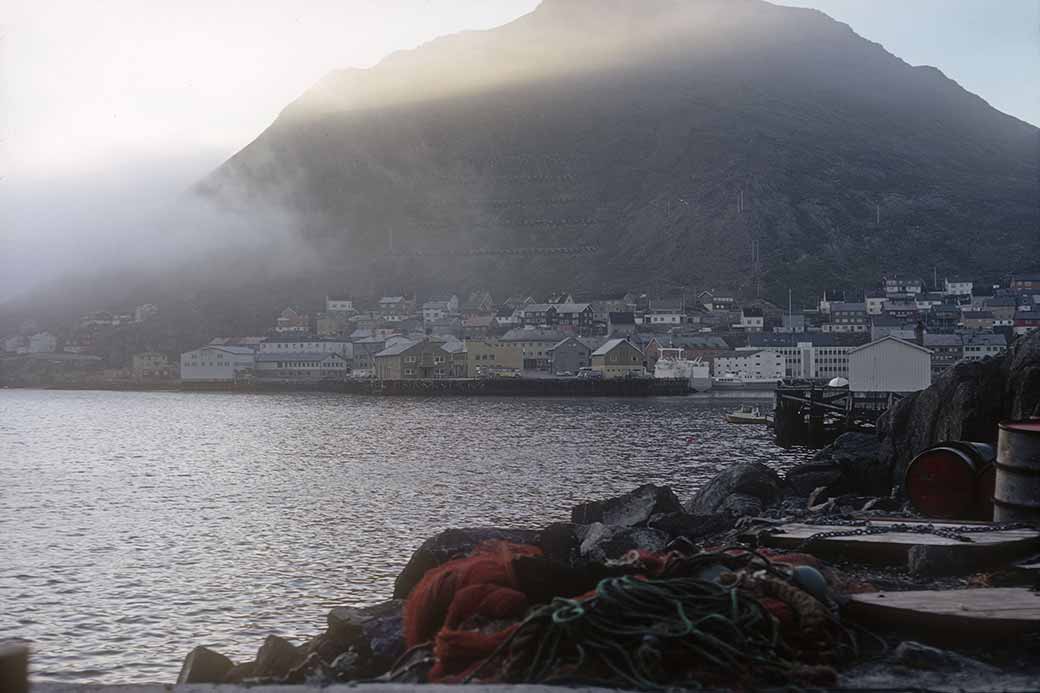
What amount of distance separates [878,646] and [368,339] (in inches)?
6257

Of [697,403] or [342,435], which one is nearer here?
[342,435]

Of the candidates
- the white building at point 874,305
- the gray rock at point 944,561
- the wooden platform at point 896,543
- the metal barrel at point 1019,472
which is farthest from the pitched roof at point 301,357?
the gray rock at point 944,561

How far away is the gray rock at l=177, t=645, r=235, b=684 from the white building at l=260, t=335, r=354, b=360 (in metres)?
147

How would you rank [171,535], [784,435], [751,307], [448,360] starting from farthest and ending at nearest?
[751,307]
[448,360]
[784,435]
[171,535]

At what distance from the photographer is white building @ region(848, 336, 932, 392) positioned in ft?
195

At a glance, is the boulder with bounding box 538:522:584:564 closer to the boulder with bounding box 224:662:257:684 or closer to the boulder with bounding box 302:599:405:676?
the boulder with bounding box 302:599:405:676

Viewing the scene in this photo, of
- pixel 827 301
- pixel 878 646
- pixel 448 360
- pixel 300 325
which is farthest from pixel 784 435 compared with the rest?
pixel 300 325

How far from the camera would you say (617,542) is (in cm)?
1439

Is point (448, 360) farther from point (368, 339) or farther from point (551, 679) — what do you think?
point (551, 679)

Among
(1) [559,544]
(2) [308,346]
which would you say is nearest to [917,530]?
(1) [559,544]

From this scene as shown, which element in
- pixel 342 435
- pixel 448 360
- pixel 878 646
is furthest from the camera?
pixel 448 360

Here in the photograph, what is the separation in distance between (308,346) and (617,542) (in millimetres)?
149184

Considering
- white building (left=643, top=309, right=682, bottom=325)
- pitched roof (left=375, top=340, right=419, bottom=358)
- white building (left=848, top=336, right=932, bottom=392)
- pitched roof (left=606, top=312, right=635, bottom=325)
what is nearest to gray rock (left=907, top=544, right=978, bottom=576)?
white building (left=848, top=336, right=932, bottom=392)

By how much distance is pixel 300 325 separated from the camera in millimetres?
191375
